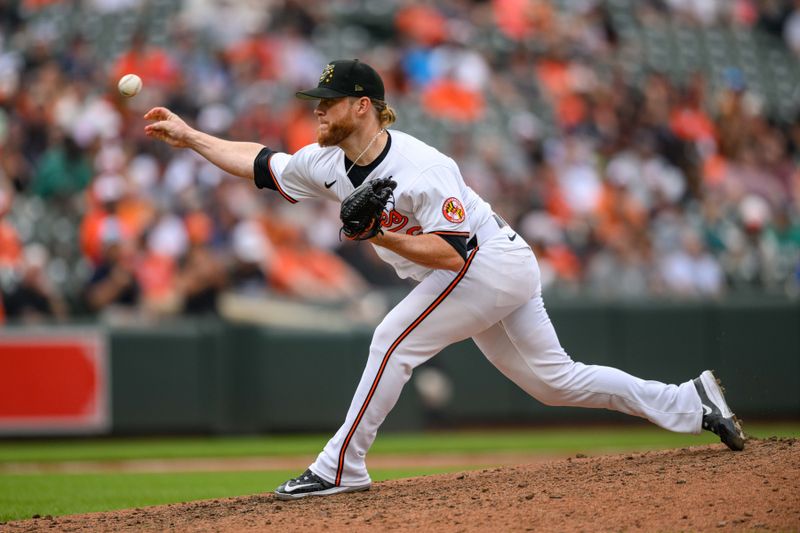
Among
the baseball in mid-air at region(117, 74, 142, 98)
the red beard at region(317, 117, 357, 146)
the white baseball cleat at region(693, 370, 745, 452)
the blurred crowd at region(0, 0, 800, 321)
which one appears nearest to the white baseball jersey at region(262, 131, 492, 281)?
the red beard at region(317, 117, 357, 146)

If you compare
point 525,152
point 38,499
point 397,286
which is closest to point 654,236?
point 525,152

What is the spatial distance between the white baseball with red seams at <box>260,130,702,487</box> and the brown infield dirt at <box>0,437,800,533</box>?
302 mm

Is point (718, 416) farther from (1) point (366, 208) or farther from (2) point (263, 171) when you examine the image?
(2) point (263, 171)

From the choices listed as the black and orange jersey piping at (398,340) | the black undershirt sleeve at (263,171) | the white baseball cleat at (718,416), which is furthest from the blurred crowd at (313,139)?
the black and orange jersey piping at (398,340)

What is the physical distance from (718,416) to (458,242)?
5.62 feet

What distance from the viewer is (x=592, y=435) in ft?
37.9

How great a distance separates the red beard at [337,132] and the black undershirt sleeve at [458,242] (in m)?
0.70

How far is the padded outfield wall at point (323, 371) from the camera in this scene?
10992 mm

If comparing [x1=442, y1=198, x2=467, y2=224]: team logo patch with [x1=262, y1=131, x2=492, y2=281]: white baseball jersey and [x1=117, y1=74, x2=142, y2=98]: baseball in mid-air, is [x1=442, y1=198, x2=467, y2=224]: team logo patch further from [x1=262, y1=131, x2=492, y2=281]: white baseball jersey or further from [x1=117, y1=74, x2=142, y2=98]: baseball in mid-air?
[x1=117, y1=74, x2=142, y2=98]: baseball in mid-air

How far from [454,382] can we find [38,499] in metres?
5.30

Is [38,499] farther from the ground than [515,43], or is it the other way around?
[515,43]

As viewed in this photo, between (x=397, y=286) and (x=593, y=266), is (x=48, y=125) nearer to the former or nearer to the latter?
(x=397, y=286)

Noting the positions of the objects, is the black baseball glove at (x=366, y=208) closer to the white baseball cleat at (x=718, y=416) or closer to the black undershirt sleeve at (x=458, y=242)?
the black undershirt sleeve at (x=458, y=242)

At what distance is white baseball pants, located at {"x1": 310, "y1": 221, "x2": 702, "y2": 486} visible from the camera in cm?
543
